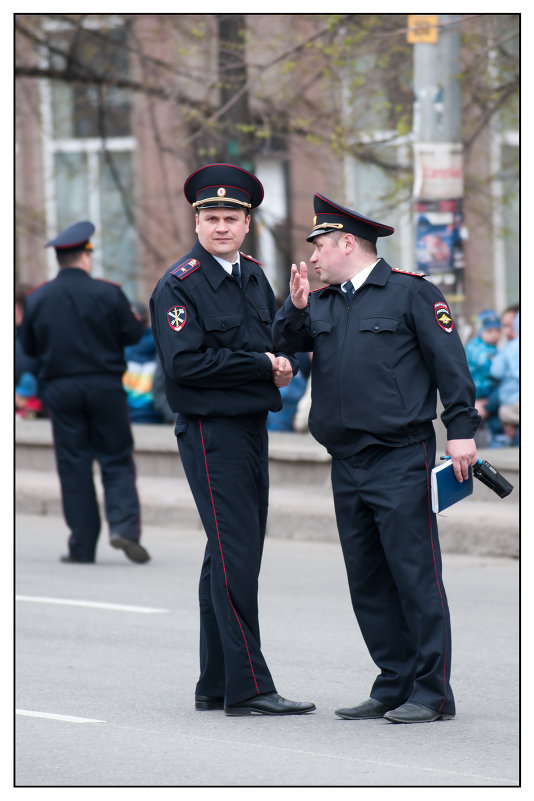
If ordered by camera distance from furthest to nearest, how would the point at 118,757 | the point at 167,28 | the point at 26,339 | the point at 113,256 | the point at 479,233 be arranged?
the point at 113,256, the point at 479,233, the point at 167,28, the point at 26,339, the point at 118,757

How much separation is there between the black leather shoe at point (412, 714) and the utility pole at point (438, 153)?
5.98 meters

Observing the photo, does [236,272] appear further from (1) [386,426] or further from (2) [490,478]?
(2) [490,478]

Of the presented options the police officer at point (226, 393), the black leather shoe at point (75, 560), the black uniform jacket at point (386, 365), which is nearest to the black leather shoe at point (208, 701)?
the police officer at point (226, 393)

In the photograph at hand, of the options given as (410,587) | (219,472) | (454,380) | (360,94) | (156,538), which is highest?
(360,94)

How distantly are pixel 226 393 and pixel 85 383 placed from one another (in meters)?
4.26

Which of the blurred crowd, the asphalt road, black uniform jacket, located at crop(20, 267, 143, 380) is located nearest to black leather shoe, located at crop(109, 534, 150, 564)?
the asphalt road

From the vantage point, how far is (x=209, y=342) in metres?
5.74

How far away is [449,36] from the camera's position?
36.7 feet

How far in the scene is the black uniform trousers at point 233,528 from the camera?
571cm

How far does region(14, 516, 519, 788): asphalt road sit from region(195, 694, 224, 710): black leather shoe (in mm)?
48

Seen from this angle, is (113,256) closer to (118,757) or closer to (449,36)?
(449,36)

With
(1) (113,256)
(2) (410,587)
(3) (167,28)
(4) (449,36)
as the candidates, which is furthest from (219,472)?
(1) (113,256)

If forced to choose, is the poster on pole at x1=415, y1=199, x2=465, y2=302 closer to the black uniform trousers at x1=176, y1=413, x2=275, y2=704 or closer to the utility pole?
the utility pole

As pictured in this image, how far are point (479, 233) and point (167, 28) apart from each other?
480 centimetres
